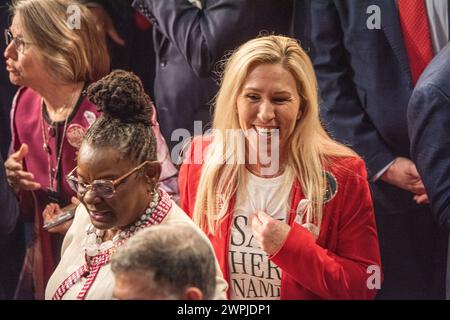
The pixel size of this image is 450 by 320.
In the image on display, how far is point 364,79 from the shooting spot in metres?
3.63

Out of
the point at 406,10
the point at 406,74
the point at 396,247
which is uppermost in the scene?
the point at 406,10

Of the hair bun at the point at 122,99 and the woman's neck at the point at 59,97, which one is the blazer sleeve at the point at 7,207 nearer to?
the woman's neck at the point at 59,97

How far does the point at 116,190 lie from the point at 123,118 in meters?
0.27

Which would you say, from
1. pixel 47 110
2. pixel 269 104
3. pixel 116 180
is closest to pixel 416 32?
pixel 269 104

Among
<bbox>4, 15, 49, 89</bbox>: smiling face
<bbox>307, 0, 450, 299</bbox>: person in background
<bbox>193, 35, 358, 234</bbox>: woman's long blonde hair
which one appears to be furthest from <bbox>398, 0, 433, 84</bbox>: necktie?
<bbox>4, 15, 49, 89</bbox>: smiling face

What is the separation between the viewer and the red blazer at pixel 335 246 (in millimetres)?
3459

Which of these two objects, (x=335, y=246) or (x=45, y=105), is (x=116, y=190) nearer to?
(x=45, y=105)

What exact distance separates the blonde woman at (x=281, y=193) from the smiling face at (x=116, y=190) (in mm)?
349

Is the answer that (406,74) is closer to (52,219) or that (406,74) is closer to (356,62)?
(356,62)

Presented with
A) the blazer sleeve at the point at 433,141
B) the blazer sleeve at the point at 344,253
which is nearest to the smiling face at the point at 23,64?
the blazer sleeve at the point at 344,253

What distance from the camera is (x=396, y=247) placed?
3699 mm

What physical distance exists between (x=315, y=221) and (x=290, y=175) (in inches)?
8.1

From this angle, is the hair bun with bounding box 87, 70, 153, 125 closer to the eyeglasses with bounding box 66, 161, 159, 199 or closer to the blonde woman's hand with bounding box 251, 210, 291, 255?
the eyeglasses with bounding box 66, 161, 159, 199
